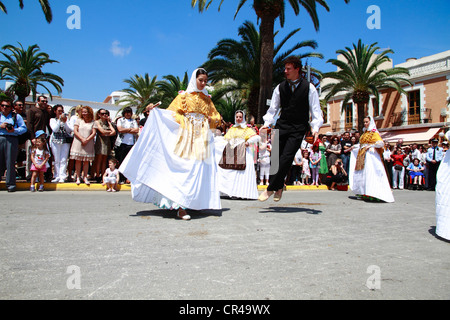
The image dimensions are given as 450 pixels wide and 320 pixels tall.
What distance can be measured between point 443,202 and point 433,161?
12223 millimetres

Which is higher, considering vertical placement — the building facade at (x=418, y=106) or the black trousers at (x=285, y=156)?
the building facade at (x=418, y=106)

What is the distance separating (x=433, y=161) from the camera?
1487 cm

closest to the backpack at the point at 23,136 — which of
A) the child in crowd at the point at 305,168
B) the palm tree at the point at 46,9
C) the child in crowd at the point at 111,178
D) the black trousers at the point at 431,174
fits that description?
the child in crowd at the point at 111,178

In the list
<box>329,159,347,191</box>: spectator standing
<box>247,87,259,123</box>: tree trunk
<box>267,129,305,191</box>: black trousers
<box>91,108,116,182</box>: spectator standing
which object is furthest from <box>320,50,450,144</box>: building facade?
<box>267,129,305,191</box>: black trousers

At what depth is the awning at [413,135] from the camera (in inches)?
1366

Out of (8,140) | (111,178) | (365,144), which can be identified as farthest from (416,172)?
(8,140)

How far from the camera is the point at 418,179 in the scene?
51.3 ft

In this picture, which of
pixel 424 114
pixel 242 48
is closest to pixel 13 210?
pixel 242 48

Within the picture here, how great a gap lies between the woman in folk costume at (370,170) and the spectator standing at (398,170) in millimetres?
7945

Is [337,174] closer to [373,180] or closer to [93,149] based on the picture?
[373,180]

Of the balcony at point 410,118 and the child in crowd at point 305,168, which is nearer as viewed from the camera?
the child in crowd at point 305,168

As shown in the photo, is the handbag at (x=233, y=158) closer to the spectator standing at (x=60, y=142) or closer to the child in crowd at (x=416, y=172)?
the spectator standing at (x=60, y=142)

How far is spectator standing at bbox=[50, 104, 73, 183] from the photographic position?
394 inches

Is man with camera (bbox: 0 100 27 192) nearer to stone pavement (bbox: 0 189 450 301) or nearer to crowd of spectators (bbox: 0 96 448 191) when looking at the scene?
crowd of spectators (bbox: 0 96 448 191)
